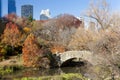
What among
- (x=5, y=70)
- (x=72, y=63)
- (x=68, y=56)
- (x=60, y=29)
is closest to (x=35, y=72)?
(x=5, y=70)

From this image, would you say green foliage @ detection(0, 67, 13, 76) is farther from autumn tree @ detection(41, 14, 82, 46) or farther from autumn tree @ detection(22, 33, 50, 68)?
autumn tree @ detection(41, 14, 82, 46)

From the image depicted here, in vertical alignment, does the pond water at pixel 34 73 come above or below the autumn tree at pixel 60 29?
below

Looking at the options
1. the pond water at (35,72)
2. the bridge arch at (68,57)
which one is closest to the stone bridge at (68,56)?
the bridge arch at (68,57)

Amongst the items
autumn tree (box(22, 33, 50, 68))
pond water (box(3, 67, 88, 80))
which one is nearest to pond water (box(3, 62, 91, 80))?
pond water (box(3, 67, 88, 80))

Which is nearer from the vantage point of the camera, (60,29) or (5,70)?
(5,70)

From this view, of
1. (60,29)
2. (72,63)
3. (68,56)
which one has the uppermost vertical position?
(60,29)

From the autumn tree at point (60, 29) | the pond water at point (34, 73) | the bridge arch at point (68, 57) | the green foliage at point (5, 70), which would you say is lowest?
the pond water at point (34, 73)

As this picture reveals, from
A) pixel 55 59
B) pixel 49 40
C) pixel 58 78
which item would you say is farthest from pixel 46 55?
pixel 58 78

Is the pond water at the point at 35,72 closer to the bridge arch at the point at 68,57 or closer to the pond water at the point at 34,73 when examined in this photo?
the pond water at the point at 34,73

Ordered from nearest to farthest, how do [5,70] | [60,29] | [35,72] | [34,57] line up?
1. [35,72]
2. [5,70]
3. [34,57]
4. [60,29]

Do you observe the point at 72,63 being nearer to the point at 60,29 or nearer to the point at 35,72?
the point at 35,72

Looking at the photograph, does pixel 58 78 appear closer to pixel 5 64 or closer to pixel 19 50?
pixel 5 64

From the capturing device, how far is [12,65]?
1436 inches

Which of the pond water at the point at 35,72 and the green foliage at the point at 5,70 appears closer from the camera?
the pond water at the point at 35,72
